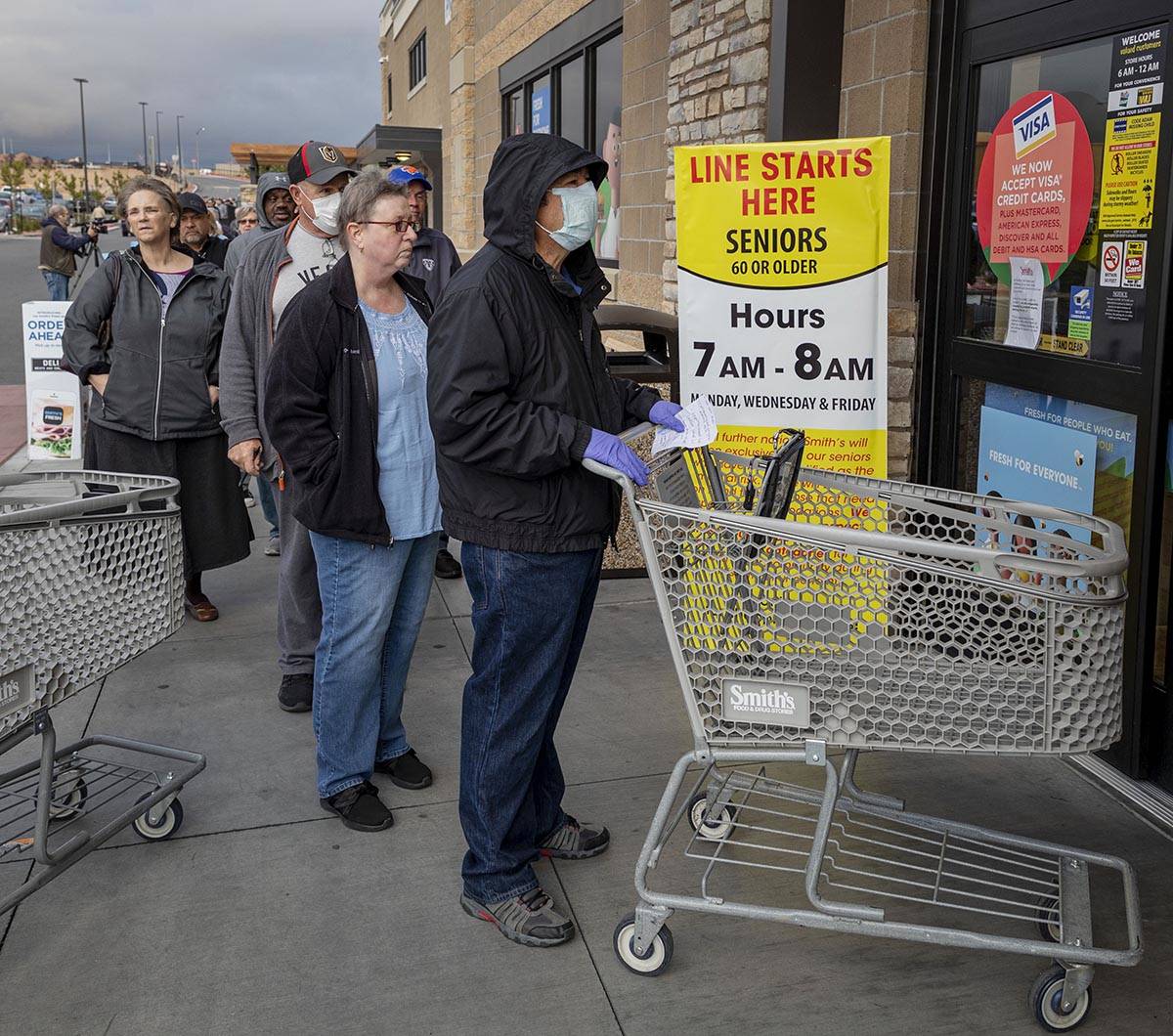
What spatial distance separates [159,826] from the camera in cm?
384

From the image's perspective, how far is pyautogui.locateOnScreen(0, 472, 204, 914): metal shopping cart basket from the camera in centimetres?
314

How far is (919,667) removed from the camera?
2.84 meters

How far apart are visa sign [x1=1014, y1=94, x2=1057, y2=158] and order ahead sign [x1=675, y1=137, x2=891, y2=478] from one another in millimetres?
495

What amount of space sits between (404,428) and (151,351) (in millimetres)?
2265

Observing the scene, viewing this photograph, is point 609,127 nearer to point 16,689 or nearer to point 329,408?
point 329,408

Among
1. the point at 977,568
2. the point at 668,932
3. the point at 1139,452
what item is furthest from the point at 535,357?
the point at 1139,452

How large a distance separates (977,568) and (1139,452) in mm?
1649

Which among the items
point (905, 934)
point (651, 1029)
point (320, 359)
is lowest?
point (651, 1029)

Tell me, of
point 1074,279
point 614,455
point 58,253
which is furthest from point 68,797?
point 58,253

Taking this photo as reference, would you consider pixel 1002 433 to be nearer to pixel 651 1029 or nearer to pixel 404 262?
pixel 404 262

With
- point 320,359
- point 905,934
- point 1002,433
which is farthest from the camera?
point 1002,433

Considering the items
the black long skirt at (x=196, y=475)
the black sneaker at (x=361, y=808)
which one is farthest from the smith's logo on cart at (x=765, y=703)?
the black long skirt at (x=196, y=475)

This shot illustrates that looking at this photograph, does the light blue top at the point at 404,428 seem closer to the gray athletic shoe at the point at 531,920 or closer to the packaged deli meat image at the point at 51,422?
the gray athletic shoe at the point at 531,920

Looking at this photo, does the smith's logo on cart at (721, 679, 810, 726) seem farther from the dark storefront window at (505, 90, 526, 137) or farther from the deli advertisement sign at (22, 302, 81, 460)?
the dark storefront window at (505, 90, 526, 137)
